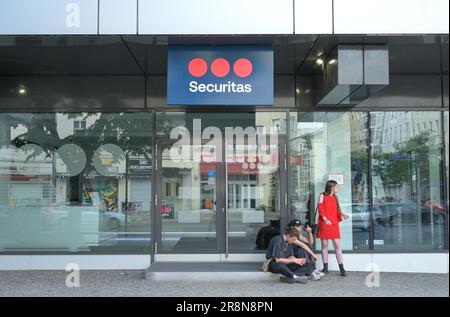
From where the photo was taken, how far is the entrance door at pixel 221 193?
950cm

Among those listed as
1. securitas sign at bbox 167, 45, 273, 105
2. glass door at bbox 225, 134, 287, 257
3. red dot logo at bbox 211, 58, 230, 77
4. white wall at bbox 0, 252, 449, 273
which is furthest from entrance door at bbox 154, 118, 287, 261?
red dot logo at bbox 211, 58, 230, 77

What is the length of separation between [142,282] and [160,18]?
14.0ft

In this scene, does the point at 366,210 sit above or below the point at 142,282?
above

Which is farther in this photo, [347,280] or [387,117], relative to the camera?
[387,117]

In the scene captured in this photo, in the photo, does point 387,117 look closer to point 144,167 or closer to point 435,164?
point 435,164

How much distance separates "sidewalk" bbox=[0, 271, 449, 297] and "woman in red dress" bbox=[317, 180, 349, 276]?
1.19ft

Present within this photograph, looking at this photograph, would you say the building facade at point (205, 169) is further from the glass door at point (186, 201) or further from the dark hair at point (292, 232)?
the dark hair at point (292, 232)

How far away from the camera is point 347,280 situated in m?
8.23

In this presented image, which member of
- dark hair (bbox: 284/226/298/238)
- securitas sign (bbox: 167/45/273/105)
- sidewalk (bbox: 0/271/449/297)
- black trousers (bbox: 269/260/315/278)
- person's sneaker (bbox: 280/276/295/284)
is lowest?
sidewalk (bbox: 0/271/449/297)

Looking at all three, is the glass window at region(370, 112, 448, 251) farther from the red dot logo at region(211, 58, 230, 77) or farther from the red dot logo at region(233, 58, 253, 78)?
the red dot logo at region(211, 58, 230, 77)

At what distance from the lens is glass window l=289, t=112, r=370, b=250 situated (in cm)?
961

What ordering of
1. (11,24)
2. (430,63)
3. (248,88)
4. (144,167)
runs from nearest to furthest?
1. (11,24)
2. (248,88)
3. (430,63)
4. (144,167)

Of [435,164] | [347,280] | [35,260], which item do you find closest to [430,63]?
[435,164]

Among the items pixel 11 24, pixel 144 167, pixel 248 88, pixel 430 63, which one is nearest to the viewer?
pixel 11 24
